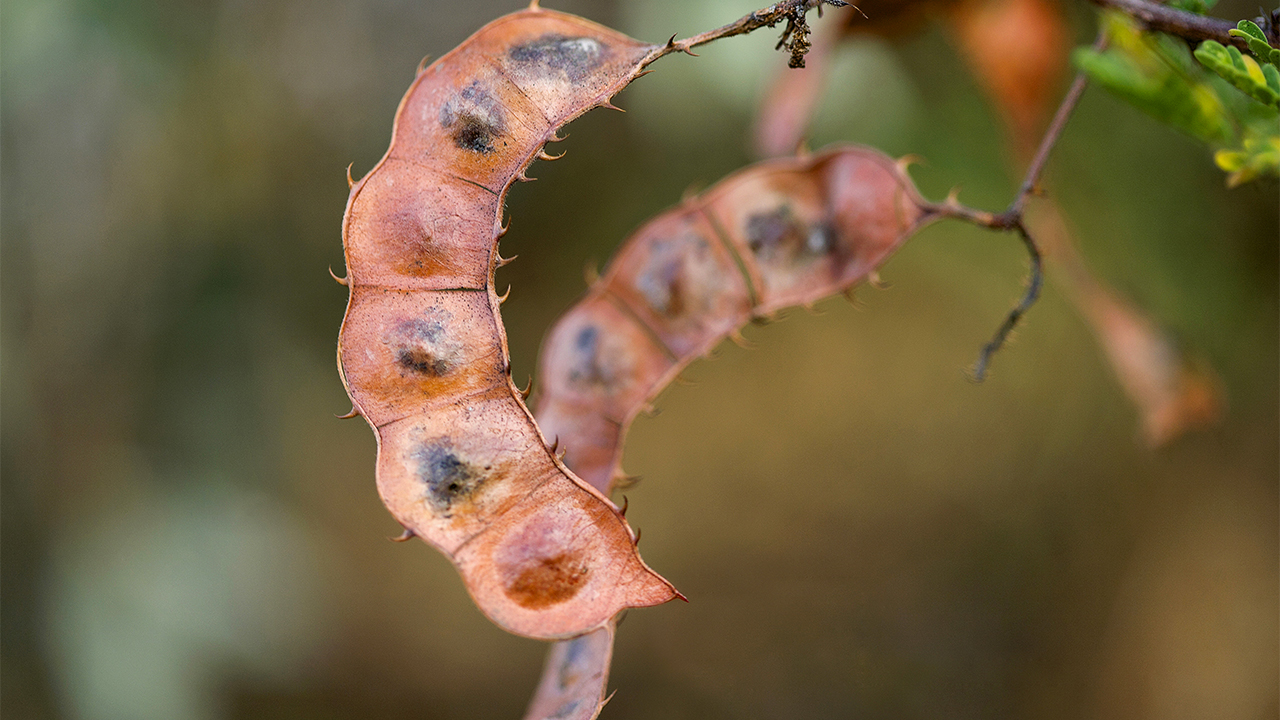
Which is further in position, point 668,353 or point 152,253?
point 152,253

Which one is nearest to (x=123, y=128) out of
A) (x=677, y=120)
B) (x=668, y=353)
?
(x=677, y=120)

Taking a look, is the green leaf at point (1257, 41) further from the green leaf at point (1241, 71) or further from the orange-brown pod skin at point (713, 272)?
the orange-brown pod skin at point (713, 272)

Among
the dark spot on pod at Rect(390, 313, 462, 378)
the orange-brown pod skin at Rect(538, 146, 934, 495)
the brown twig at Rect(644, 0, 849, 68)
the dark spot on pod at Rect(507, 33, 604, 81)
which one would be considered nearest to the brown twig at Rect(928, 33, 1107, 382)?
the orange-brown pod skin at Rect(538, 146, 934, 495)

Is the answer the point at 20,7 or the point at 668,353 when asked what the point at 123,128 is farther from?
the point at 668,353

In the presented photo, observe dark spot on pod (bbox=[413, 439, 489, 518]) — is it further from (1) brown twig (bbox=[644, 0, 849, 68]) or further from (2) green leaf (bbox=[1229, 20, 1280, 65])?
(2) green leaf (bbox=[1229, 20, 1280, 65])

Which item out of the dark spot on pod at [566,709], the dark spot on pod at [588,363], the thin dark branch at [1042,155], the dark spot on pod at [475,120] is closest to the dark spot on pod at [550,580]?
the dark spot on pod at [566,709]

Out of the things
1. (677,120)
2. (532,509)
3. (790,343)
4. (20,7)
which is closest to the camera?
(532,509)
